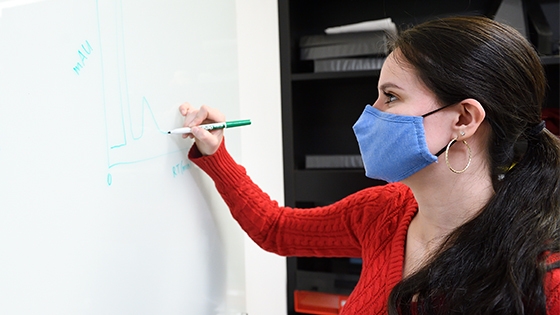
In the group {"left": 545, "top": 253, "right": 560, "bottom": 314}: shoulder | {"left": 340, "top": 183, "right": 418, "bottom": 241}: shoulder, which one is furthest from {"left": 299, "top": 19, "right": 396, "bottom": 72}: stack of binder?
{"left": 545, "top": 253, "right": 560, "bottom": 314}: shoulder

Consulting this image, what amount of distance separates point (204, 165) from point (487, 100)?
46 centimetres

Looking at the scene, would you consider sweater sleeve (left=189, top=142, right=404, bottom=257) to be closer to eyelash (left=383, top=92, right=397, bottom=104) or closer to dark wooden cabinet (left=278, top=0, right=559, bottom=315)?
eyelash (left=383, top=92, right=397, bottom=104)

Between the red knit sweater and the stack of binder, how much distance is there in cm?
50

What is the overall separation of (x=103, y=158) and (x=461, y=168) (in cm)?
55

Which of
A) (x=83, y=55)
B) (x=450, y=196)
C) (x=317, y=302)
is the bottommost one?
(x=317, y=302)

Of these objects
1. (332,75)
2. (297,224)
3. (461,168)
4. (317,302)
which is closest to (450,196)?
(461,168)

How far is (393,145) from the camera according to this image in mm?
747

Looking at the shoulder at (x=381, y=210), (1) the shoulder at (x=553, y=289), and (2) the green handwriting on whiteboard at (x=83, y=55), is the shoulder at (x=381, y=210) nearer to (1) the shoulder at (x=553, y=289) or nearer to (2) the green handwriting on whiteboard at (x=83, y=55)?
(1) the shoulder at (x=553, y=289)

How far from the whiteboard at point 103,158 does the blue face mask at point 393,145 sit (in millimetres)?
285

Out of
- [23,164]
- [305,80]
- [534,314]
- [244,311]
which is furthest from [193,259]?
[305,80]

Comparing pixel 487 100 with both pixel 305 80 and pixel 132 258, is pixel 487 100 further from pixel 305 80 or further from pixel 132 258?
pixel 305 80

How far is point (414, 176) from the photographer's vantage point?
0.76 m

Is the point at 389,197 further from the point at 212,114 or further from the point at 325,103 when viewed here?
the point at 325,103

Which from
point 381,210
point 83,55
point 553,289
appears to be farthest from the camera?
point 381,210
